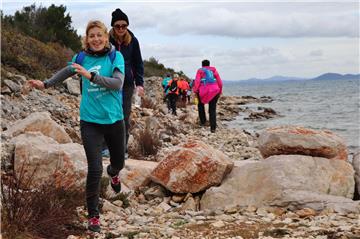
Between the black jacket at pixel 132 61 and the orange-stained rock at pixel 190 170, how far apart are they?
3.77 feet

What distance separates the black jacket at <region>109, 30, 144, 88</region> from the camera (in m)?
6.47

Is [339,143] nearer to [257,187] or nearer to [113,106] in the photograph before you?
[257,187]

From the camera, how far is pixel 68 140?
8492 millimetres

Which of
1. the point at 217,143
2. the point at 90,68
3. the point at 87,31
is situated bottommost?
the point at 217,143

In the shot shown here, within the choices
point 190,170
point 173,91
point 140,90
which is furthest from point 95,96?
point 173,91

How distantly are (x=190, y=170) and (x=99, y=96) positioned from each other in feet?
7.77

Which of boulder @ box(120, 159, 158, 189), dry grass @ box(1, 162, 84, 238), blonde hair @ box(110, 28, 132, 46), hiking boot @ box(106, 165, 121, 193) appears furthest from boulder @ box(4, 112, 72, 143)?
dry grass @ box(1, 162, 84, 238)

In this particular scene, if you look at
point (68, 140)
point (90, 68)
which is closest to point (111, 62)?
point (90, 68)

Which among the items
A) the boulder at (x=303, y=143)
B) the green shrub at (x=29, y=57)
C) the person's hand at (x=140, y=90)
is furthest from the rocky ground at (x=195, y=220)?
the green shrub at (x=29, y=57)

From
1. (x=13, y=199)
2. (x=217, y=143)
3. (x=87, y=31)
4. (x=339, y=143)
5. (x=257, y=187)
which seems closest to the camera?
(x=13, y=199)

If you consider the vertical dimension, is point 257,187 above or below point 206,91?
below

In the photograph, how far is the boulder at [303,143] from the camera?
734 centimetres

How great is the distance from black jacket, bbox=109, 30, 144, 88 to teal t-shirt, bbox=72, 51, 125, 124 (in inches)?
60.4

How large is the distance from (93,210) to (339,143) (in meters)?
4.06
